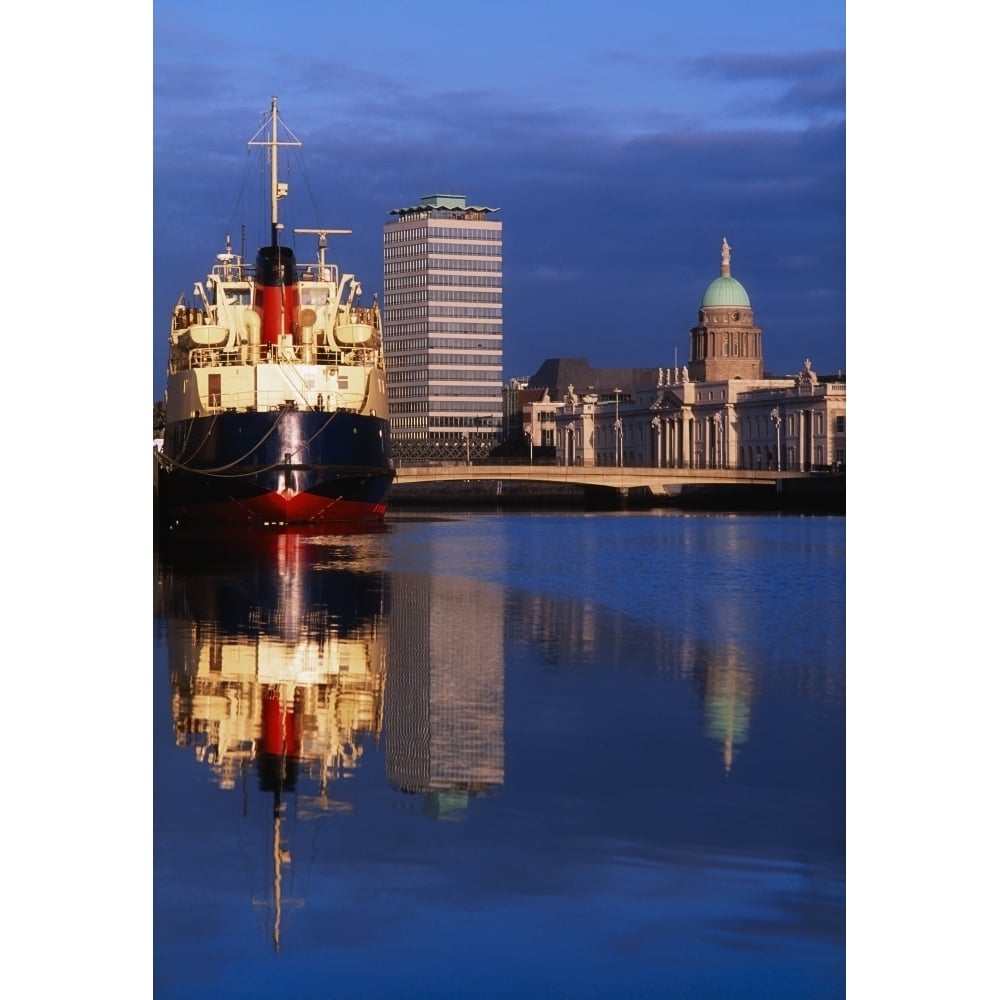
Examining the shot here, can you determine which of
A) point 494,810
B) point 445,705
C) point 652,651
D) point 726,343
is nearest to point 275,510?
point 652,651

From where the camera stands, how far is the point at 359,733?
1438 cm

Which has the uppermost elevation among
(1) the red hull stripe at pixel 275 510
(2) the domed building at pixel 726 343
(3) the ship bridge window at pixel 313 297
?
(2) the domed building at pixel 726 343

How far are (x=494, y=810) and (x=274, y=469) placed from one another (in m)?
49.6

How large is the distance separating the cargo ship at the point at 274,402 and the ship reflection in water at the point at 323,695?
94.9 feet

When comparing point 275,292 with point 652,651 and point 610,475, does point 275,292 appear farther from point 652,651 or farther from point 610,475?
point 610,475

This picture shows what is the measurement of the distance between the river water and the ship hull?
117ft

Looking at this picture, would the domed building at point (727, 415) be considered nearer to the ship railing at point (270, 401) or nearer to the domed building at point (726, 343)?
the domed building at point (726, 343)

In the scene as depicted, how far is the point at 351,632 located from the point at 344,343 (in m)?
44.9

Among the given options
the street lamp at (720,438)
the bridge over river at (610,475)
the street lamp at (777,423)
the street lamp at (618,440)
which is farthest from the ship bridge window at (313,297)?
the street lamp at (618,440)

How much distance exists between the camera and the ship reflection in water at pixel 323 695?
12172 mm

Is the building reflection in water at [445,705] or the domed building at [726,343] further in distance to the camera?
the domed building at [726,343]

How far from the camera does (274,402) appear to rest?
6319 centimetres
